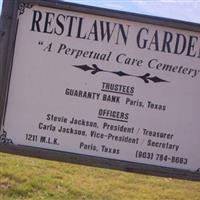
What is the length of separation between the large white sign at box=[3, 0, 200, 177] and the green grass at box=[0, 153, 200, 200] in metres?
2.00

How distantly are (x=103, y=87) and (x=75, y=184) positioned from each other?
2853 millimetres

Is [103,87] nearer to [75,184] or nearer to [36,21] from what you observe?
[36,21]

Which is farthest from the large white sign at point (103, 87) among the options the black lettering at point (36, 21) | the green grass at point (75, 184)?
the green grass at point (75, 184)

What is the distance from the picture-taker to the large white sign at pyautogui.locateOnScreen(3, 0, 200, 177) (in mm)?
4875

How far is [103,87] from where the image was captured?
16.1 feet

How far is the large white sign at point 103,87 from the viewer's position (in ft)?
16.0

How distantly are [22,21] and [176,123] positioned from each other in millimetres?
1395

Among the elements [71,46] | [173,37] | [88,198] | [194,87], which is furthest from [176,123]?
[88,198]

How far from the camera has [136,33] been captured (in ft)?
16.1

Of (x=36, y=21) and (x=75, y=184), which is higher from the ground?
(x=36, y=21)

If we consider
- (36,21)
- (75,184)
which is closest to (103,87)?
(36,21)

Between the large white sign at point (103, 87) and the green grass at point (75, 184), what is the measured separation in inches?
78.7

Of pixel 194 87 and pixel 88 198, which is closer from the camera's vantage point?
pixel 194 87

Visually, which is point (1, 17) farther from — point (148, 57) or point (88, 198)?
point (88, 198)
